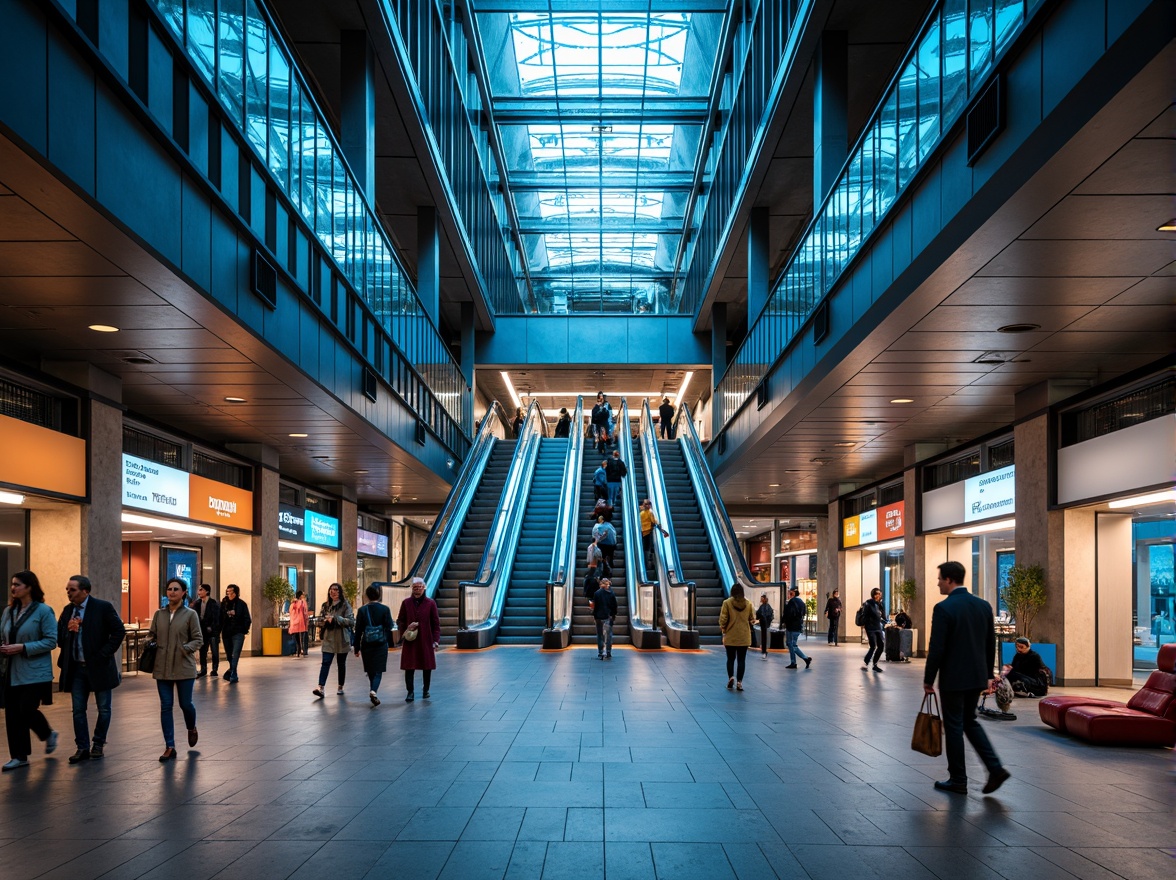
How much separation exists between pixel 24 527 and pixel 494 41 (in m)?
19.9

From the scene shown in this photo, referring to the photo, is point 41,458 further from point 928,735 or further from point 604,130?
point 604,130

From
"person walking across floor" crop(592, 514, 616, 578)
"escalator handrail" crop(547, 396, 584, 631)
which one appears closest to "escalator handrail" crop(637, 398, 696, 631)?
"person walking across floor" crop(592, 514, 616, 578)

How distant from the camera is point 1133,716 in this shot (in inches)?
396

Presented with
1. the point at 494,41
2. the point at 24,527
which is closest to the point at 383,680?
the point at 24,527

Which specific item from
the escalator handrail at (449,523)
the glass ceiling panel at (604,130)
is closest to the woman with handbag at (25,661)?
the escalator handrail at (449,523)

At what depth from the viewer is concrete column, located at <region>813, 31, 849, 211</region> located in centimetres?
1702

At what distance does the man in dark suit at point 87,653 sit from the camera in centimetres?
901

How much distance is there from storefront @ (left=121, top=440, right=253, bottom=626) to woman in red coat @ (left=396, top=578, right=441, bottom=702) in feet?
16.6

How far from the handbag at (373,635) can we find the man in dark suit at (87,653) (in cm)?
403

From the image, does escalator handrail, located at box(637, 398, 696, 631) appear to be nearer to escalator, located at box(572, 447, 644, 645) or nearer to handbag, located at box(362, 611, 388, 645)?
escalator, located at box(572, 447, 644, 645)

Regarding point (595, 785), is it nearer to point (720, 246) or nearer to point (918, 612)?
point (918, 612)

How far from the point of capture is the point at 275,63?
13.6 meters

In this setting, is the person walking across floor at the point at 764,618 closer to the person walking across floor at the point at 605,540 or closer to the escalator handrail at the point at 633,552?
the escalator handrail at the point at 633,552

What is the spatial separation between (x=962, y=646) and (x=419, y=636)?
732cm
